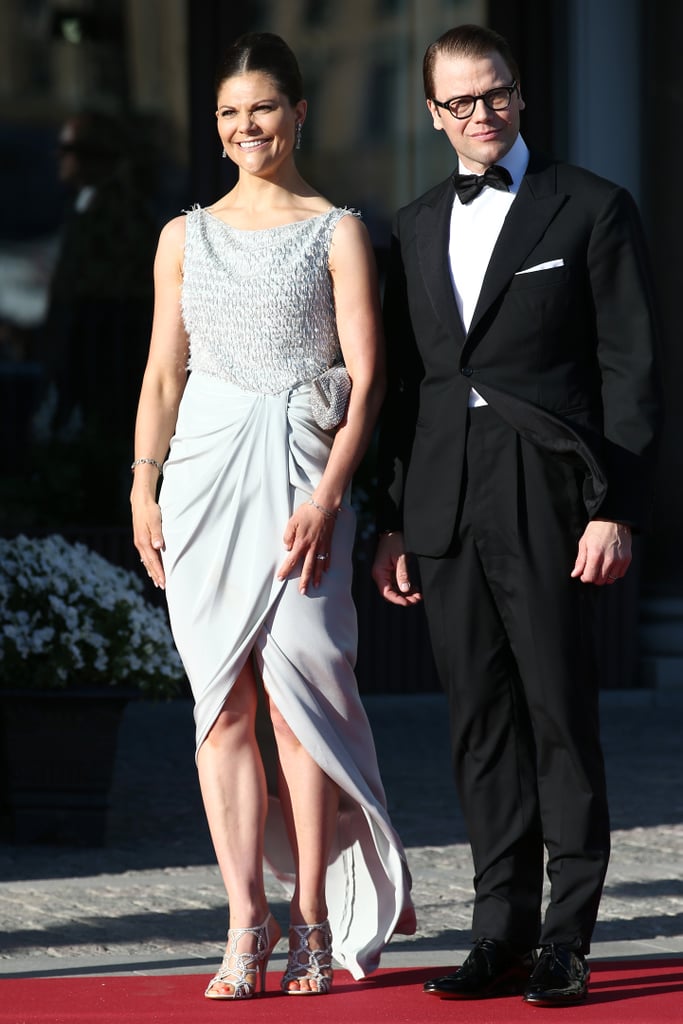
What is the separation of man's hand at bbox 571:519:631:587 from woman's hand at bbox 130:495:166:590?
3.06 feet

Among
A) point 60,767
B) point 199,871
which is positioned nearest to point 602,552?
point 199,871

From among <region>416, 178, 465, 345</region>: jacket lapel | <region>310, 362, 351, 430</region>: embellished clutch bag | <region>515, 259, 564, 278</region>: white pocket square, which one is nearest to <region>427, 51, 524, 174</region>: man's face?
<region>416, 178, 465, 345</region>: jacket lapel

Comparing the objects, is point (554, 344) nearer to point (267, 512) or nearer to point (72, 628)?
point (267, 512)

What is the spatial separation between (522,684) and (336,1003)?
A: 2.58 ft

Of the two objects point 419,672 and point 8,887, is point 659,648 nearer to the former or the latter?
point 419,672

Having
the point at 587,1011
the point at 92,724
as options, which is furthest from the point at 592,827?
the point at 92,724

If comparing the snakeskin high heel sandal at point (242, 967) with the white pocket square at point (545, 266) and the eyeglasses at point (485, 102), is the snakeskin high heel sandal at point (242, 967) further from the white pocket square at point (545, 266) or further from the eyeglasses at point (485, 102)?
the eyeglasses at point (485, 102)

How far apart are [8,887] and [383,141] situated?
232 inches

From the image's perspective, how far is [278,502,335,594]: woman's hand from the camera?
3.85m

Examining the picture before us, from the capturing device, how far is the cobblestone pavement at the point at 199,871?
15.0 feet

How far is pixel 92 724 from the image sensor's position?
589cm

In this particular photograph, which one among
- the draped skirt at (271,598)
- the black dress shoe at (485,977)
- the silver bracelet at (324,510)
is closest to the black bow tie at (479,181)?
the draped skirt at (271,598)

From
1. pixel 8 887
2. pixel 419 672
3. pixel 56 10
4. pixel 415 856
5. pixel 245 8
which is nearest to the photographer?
pixel 8 887

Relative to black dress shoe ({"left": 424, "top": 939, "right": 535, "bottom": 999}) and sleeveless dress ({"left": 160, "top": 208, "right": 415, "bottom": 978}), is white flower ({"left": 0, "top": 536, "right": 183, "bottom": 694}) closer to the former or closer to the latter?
sleeveless dress ({"left": 160, "top": 208, "right": 415, "bottom": 978})
